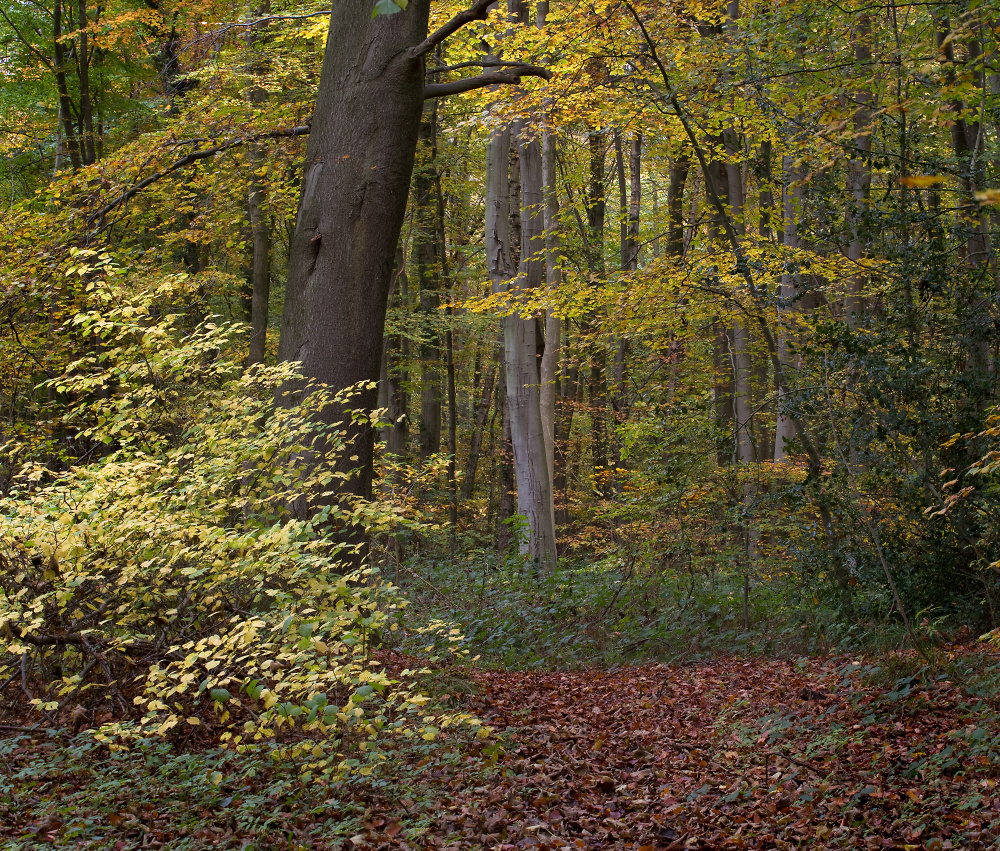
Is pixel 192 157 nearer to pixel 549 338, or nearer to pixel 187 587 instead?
pixel 187 587

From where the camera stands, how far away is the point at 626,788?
15.6ft

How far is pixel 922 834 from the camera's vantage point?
3822mm

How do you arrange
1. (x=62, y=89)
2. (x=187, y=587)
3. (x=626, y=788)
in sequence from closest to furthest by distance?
(x=187, y=587)
(x=626, y=788)
(x=62, y=89)

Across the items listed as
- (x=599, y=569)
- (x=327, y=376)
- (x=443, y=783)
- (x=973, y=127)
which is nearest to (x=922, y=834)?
(x=443, y=783)

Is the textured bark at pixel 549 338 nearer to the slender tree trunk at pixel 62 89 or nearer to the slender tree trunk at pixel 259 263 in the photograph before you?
the slender tree trunk at pixel 259 263

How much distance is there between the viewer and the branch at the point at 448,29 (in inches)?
257

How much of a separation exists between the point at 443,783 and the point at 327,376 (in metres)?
3.40

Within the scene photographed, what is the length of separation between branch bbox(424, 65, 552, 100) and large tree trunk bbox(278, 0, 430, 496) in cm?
68

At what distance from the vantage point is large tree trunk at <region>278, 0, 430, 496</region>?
6.64 m

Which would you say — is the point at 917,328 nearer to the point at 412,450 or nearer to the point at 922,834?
the point at 922,834

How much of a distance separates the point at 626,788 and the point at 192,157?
24.3ft

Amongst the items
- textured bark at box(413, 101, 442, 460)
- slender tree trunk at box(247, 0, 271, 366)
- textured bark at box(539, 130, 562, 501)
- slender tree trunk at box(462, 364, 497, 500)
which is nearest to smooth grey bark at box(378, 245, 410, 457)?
textured bark at box(413, 101, 442, 460)

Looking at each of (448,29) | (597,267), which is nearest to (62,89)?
(448,29)

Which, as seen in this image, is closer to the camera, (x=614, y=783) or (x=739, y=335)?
(x=614, y=783)
